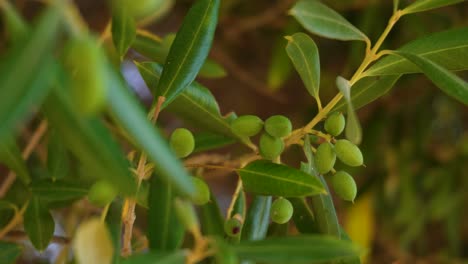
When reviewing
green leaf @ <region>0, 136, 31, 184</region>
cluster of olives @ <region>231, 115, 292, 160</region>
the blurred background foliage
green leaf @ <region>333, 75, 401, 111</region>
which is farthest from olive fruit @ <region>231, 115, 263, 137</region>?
the blurred background foliage

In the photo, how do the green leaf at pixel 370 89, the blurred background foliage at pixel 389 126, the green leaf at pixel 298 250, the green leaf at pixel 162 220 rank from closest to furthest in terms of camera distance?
the green leaf at pixel 298 250
the green leaf at pixel 162 220
the green leaf at pixel 370 89
the blurred background foliage at pixel 389 126

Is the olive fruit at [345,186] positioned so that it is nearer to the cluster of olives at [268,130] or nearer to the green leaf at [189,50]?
the cluster of olives at [268,130]

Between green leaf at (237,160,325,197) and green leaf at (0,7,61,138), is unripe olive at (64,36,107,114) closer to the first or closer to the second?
green leaf at (0,7,61,138)

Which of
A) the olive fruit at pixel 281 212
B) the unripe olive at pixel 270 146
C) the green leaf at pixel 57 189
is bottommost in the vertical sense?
the olive fruit at pixel 281 212

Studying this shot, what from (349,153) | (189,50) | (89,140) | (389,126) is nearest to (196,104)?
(189,50)

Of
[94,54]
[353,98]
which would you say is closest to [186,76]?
[353,98]

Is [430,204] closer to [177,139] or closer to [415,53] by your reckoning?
[415,53]

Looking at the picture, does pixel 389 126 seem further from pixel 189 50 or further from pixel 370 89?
pixel 189 50

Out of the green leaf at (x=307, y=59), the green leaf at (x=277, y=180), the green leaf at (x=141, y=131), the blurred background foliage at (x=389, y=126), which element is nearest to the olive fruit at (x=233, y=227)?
the green leaf at (x=277, y=180)
